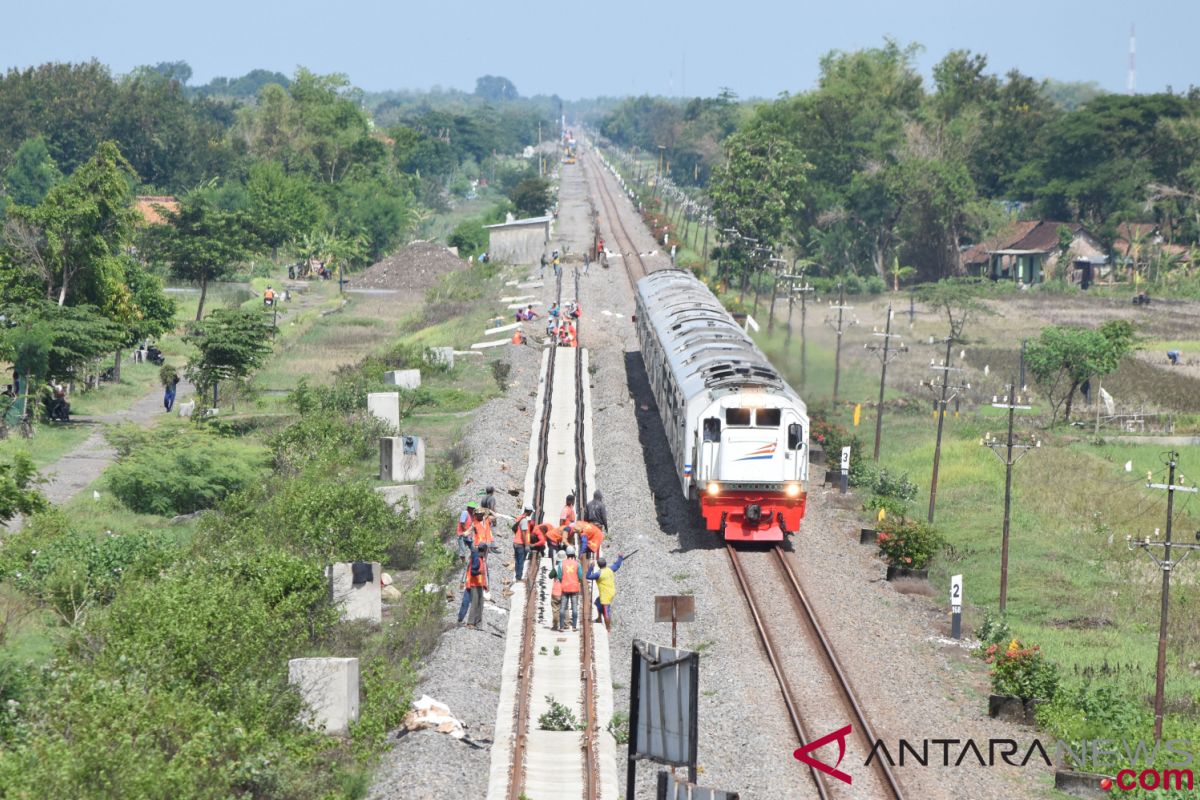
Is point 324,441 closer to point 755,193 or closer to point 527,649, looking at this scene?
point 527,649

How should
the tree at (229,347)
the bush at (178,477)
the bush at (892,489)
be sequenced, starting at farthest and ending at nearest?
the tree at (229,347), the bush at (892,489), the bush at (178,477)

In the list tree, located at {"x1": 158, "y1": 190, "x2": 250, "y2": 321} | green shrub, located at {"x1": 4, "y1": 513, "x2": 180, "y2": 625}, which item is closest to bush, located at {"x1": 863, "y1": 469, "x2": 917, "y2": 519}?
green shrub, located at {"x1": 4, "y1": 513, "x2": 180, "y2": 625}

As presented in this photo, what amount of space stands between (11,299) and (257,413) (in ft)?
34.3

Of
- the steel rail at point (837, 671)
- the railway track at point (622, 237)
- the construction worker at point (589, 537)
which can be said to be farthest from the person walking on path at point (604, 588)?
the railway track at point (622, 237)

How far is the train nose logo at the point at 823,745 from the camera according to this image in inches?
778

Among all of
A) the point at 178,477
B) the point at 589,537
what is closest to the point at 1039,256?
the point at 178,477

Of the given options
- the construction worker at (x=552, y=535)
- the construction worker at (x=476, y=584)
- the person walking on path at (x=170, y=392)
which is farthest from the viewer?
the person walking on path at (x=170, y=392)

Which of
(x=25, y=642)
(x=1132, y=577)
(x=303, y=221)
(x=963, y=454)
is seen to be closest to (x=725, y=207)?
(x=303, y=221)

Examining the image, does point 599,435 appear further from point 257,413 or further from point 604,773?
point 604,773

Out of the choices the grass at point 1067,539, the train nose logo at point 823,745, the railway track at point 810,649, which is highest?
the railway track at point 810,649

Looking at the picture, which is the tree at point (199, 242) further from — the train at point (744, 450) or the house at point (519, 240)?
the train at point (744, 450)

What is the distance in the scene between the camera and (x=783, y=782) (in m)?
19.6

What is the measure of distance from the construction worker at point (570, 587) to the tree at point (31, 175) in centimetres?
9389

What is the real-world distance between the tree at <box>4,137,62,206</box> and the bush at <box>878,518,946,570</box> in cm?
9216
